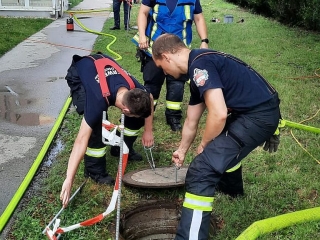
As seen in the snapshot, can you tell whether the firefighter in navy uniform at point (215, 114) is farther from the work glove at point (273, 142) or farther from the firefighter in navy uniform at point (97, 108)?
the firefighter in navy uniform at point (97, 108)

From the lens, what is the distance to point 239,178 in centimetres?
379

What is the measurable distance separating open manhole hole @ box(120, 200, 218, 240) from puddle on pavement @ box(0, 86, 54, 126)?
242 cm

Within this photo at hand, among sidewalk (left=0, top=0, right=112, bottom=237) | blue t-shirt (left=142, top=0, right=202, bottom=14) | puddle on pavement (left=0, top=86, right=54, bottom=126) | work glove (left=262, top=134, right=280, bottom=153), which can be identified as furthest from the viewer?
puddle on pavement (left=0, top=86, right=54, bottom=126)

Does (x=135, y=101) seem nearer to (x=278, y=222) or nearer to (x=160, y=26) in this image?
(x=278, y=222)

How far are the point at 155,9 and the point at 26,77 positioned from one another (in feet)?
11.5

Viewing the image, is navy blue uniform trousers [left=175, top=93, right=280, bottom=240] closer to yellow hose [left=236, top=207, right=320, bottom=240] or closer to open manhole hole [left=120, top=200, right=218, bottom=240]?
yellow hose [left=236, top=207, right=320, bottom=240]

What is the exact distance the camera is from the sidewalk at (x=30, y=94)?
455 cm

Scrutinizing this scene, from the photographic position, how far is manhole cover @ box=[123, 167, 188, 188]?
3865mm

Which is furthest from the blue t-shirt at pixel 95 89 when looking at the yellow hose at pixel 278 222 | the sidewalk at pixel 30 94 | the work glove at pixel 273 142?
the yellow hose at pixel 278 222

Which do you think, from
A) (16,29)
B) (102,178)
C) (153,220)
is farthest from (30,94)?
(16,29)

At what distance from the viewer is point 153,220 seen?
Result: 12.4ft

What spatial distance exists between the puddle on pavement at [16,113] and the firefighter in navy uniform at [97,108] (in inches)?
68.8

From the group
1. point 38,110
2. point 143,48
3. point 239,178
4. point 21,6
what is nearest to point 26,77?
point 38,110

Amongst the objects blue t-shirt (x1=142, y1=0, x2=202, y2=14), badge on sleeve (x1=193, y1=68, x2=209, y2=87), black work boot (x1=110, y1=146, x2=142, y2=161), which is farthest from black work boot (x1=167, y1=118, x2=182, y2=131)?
badge on sleeve (x1=193, y1=68, x2=209, y2=87)
